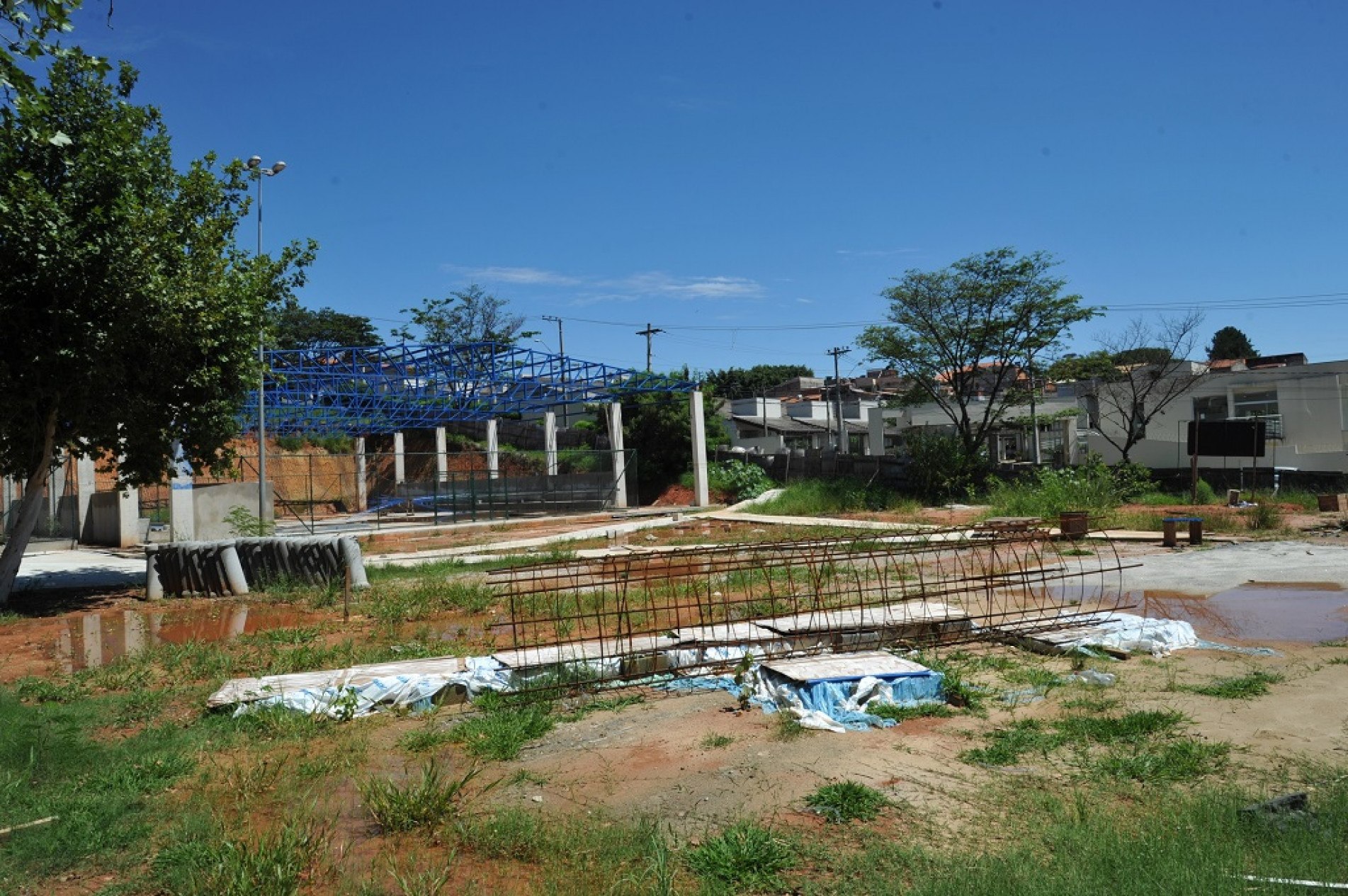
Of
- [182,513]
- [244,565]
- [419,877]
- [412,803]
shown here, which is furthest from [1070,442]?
[419,877]

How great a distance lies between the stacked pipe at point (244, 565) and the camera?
15617 millimetres

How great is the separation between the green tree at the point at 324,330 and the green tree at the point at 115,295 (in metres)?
46.2

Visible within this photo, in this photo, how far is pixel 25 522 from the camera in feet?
50.0

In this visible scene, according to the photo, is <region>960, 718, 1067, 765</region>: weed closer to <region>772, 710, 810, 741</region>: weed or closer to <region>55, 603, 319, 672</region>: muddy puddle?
<region>772, 710, 810, 741</region>: weed

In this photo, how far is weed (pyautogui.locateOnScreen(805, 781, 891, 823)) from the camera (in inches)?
204

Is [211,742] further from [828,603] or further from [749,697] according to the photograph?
[828,603]

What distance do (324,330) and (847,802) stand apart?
63.4m

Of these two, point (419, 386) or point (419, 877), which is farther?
point (419, 386)

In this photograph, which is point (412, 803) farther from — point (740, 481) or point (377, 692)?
point (740, 481)

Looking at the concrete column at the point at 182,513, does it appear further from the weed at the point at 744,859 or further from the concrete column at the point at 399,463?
the weed at the point at 744,859

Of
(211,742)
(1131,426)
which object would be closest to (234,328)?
(211,742)

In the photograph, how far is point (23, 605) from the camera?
15.1 metres

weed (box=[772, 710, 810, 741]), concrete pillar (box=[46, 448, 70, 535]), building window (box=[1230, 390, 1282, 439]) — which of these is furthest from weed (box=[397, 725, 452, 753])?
building window (box=[1230, 390, 1282, 439])

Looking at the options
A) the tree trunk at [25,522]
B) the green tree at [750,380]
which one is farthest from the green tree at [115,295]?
the green tree at [750,380]
